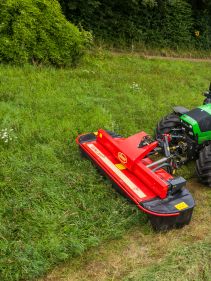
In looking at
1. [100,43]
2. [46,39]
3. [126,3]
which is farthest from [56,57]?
[126,3]

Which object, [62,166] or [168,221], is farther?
[62,166]

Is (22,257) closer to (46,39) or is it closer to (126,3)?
(46,39)

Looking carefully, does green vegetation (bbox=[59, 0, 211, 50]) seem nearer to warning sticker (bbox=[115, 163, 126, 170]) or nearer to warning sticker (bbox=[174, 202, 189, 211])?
warning sticker (bbox=[115, 163, 126, 170])

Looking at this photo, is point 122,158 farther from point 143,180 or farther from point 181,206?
point 181,206

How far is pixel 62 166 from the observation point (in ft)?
17.3

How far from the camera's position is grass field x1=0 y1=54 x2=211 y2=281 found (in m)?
3.88

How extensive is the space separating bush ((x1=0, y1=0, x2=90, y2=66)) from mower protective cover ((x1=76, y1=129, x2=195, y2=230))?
4.32m

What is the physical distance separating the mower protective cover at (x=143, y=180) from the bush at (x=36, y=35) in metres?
4.32

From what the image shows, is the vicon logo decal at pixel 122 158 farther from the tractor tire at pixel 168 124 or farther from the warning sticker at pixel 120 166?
the tractor tire at pixel 168 124

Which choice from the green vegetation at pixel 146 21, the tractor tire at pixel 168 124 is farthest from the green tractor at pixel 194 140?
the green vegetation at pixel 146 21

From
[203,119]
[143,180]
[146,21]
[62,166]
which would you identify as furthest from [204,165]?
[146,21]

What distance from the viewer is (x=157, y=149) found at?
5168mm

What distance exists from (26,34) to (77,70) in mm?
1478

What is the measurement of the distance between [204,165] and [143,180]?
3.31 feet
